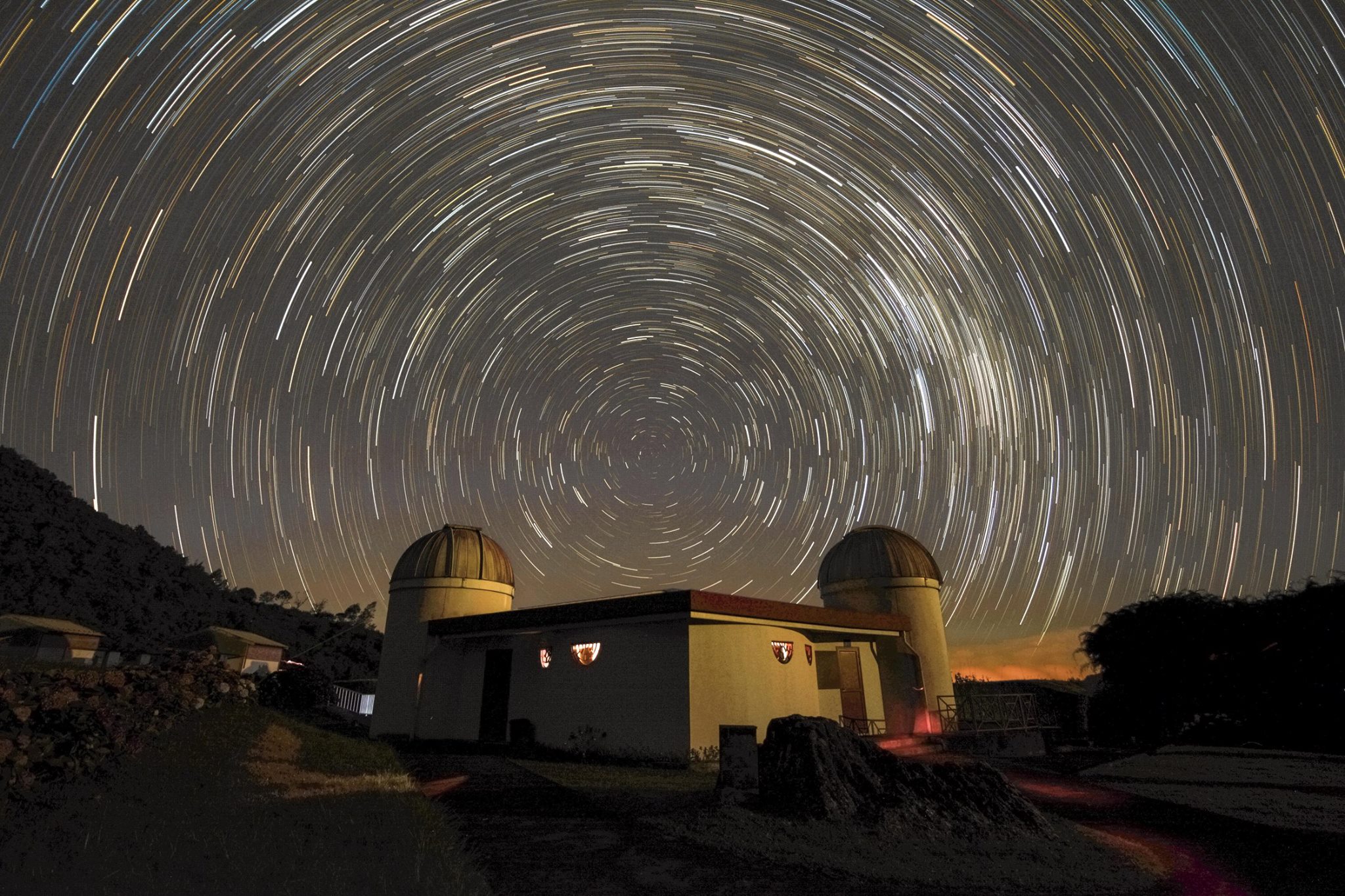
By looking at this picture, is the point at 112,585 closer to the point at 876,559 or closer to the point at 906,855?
the point at 876,559

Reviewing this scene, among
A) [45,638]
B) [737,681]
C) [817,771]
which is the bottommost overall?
[817,771]

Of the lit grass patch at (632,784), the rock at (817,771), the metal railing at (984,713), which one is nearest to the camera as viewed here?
the rock at (817,771)

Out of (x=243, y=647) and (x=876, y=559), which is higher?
(x=876, y=559)

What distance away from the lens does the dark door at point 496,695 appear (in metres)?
18.8

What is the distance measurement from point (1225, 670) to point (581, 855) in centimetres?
2563

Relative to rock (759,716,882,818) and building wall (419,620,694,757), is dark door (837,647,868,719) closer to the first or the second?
building wall (419,620,694,757)

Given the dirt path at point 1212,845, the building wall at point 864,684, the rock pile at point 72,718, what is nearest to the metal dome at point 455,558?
the rock pile at point 72,718

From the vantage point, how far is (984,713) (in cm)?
2128

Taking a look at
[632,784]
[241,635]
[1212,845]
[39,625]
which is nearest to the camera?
[1212,845]

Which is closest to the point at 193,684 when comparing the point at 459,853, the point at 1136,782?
the point at 459,853

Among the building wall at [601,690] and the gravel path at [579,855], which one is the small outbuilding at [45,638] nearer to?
the building wall at [601,690]

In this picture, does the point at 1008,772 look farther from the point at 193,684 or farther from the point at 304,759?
the point at 193,684

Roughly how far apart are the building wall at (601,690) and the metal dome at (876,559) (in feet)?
35.0

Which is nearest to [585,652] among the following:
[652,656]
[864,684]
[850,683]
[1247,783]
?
[652,656]
